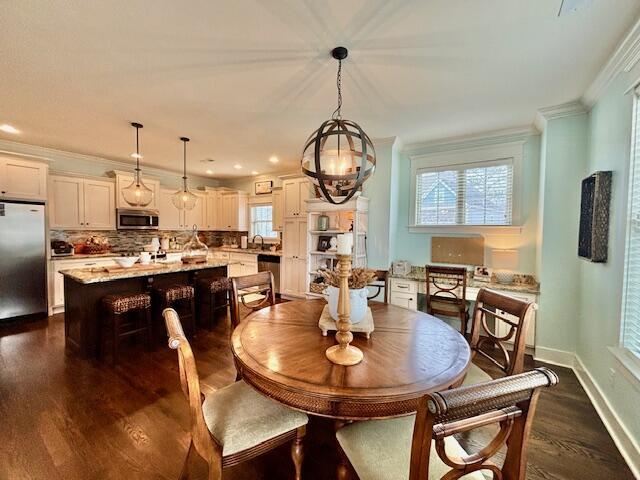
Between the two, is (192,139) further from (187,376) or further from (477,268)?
(477,268)

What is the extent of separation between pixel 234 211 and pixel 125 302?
12.7 feet

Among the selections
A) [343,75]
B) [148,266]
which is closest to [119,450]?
[148,266]

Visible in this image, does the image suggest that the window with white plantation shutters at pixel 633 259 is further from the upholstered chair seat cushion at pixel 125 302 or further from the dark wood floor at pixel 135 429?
the upholstered chair seat cushion at pixel 125 302

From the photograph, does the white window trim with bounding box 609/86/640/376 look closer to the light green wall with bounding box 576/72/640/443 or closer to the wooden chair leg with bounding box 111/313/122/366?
the light green wall with bounding box 576/72/640/443

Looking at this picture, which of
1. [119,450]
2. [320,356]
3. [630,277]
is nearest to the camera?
[320,356]

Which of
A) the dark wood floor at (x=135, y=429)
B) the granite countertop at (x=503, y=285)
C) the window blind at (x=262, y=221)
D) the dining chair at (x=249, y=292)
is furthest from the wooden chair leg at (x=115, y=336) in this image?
the window blind at (x=262, y=221)

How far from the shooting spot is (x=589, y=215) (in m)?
2.41

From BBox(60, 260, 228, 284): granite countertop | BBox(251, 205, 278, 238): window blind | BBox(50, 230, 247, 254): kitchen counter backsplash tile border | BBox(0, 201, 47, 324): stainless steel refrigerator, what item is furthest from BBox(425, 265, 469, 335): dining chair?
BBox(0, 201, 47, 324): stainless steel refrigerator

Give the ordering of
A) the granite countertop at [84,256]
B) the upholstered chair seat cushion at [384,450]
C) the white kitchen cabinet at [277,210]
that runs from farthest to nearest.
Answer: the white kitchen cabinet at [277,210]
the granite countertop at [84,256]
the upholstered chair seat cushion at [384,450]

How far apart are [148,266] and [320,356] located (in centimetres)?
298

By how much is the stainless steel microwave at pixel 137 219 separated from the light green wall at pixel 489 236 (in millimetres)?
4725

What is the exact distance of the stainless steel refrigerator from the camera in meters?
3.75

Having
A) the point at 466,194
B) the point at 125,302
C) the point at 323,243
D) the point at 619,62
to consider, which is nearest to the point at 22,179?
the point at 125,302

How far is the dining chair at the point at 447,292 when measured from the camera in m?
2.99
